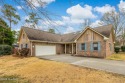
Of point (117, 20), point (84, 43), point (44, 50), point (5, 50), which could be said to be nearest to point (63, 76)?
point (84, 43)

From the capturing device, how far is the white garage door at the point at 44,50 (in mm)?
17719

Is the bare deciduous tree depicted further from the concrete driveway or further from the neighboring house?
the concrete driveway

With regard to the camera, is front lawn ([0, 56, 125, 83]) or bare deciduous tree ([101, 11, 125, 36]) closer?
front lawn ([0, 56, 125, 83])

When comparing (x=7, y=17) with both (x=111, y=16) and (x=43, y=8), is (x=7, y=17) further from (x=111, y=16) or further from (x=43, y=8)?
(x=111, y=16)

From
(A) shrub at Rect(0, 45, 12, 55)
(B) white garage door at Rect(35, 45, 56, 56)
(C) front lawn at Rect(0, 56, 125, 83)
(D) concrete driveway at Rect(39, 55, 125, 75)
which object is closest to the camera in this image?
(C) front lawn at Rect(0, 56, 125, 83)

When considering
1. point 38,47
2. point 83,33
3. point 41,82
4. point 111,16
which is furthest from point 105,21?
point 41,82

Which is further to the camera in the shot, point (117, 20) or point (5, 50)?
point (117, 20)

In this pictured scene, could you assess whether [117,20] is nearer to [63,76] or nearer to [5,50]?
[63,76]

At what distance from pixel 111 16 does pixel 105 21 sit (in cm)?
206

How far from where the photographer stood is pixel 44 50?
18641 mm

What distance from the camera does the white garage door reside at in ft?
58.1

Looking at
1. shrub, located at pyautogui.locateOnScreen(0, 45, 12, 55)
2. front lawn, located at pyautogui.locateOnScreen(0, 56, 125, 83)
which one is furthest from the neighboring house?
front lawn, located at pyautogui.locateOnScreen(0, 56, 125, 83)

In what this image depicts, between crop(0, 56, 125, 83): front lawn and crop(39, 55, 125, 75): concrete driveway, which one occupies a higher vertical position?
crop(39, 55, 125, 75): concrete driveway

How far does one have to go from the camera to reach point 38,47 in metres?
17.8
